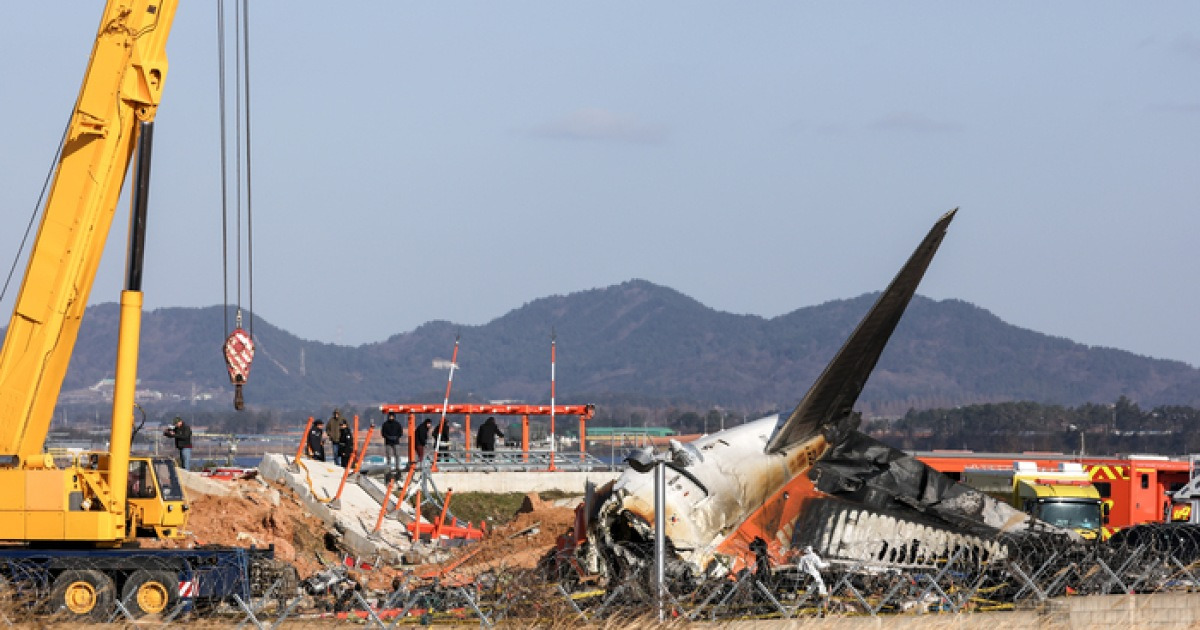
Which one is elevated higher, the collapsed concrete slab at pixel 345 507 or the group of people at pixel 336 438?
the group of people at pixel 336 438

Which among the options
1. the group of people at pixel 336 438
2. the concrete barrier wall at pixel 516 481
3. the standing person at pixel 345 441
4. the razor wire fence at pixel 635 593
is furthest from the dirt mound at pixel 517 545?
the group of people at pixel 336 438

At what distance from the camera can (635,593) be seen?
18.0m

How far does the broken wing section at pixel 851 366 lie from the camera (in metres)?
22.0

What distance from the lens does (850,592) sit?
19.8m

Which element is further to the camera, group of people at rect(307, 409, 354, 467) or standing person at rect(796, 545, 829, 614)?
group of people at rect(307, 409, 354, 467)

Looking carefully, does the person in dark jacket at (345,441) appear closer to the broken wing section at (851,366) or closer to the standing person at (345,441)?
the standing person at (345,441)

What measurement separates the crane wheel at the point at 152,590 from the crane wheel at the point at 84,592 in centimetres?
24

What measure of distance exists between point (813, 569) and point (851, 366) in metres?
3.85

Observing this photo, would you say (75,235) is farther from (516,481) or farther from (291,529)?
(516,481)

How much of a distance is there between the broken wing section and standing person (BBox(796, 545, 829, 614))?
2.67 metres

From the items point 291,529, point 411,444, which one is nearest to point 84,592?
point 291,529

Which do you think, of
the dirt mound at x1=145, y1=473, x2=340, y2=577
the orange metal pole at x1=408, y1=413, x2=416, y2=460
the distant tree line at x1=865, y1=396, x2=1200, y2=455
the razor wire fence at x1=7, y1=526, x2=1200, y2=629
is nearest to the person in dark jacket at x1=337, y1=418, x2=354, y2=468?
the orange metal pole at x1=408, y1=413, x2=416, y2=460

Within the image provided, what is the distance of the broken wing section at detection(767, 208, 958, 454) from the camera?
2202 cm

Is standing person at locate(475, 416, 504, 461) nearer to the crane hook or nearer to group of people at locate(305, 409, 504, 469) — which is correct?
group of people at locate(305, 409, 504, 469)
